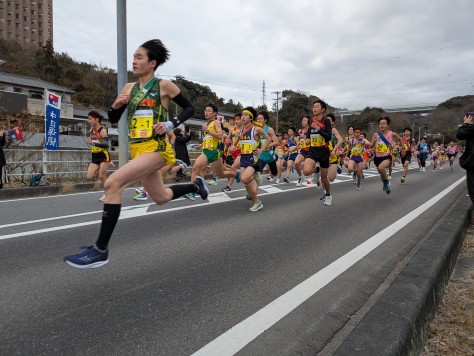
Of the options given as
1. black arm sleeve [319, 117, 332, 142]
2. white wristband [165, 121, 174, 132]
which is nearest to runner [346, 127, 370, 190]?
black arm sleeve [319, 117, 332, 142]

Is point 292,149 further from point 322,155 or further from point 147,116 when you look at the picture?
point 147,116

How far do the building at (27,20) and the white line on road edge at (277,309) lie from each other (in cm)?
8498

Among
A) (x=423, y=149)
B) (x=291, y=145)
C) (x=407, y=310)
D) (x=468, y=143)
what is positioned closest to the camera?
(x=407, y=310)

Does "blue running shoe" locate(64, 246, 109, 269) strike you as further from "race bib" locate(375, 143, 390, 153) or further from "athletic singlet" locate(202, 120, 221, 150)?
"race bib" locate(375, 143, 390, 153)

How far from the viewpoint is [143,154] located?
3.42 meters

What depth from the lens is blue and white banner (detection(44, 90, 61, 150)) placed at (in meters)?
11.4

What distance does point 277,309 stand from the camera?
2885mm

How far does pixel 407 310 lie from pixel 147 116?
2.72m

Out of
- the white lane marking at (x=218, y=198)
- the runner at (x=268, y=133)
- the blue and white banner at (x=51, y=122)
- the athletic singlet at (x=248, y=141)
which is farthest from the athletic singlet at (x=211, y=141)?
the blue and white banner at (x=51, y=122)

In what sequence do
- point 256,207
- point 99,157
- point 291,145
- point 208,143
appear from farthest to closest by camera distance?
point 291,145 → point 208,143 → point 99,157 → point 256,207

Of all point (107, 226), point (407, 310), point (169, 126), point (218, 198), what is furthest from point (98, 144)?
point (407, 310)

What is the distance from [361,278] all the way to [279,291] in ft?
3.00

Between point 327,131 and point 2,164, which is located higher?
point 327,131

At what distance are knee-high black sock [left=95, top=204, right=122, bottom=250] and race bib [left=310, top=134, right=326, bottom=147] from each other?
5.63 metres
